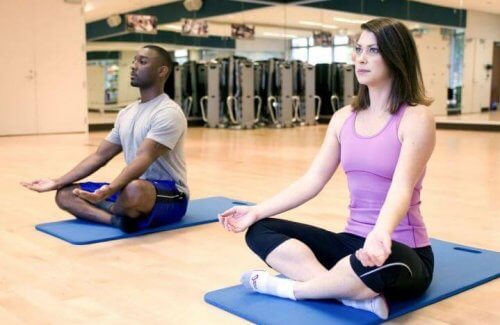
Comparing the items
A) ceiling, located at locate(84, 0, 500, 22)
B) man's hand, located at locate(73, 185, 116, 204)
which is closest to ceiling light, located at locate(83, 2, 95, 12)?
ceiling, located at locate(84, 0, 500, 22)

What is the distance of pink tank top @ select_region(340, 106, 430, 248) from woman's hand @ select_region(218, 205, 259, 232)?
0.35 m

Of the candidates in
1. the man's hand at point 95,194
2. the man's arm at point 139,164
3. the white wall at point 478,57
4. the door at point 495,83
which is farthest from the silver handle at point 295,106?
the man's hand at point 95,194

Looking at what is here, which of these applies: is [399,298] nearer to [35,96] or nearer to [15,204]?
[15,204]

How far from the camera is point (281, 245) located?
6.73ft

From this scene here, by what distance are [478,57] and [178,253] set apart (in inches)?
411

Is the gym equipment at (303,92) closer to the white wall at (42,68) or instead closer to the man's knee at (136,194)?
the white wall at (42,68)

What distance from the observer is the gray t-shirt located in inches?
122

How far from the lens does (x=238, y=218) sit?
6.91ft

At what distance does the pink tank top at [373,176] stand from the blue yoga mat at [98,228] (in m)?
1.40

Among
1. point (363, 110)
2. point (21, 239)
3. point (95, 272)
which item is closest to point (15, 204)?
point (21, 239)

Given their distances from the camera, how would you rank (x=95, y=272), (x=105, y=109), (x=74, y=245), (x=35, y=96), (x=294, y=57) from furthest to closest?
1. (x=294, y=57)
2. (x=105, y=109)
3. (x=35, y=96)
4. (x=74, y=245)
5. (x=95, y=272)

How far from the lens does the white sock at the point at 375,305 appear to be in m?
1.86

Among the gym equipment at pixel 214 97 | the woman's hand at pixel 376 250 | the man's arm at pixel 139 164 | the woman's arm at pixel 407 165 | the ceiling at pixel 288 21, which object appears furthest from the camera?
the ceiling at pixel 288 21

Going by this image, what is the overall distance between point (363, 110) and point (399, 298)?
0.67 m
